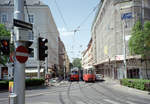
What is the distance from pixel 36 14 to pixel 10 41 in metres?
35.5

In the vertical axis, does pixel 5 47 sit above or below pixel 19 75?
above

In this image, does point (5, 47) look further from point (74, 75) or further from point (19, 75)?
point (74, 75)

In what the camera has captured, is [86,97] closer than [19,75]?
No

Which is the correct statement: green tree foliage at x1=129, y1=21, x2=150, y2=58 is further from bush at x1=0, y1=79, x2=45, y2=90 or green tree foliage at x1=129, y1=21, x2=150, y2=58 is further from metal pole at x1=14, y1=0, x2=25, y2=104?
metal pole at x1=14, y1=0, x2=25, y2=104

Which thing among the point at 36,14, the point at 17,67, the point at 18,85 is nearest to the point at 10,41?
the point at 17,67

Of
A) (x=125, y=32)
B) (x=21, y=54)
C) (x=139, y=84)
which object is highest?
(x=125, y=32)

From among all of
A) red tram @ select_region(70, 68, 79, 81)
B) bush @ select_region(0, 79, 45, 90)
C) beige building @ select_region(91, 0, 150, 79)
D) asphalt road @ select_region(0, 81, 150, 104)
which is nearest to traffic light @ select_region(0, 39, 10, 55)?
asphalt road @ select_region(0, 81, 150, 104)

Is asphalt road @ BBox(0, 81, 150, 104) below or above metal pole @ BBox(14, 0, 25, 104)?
below

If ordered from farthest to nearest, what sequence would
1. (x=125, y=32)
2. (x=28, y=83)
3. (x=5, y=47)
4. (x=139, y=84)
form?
(x=125, y=32)
(x=28, y=83)
(x=139, y=84)
(x=5, y=47)

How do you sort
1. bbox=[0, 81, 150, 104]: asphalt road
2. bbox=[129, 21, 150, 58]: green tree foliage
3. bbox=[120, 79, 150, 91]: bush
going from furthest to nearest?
1. bbox=[129, 21, 150, 58]: green tree foliage
2. bbox=[120, 79, 150, 91]: bush
3. bbox=[0, 81, 150, 104]: asphalt road

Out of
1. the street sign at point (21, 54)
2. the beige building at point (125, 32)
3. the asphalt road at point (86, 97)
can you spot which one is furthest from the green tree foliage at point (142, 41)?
the street sign at point (21, 54)

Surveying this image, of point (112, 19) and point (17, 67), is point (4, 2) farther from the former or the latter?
point (17, 67)

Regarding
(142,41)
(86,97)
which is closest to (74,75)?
(142,41)

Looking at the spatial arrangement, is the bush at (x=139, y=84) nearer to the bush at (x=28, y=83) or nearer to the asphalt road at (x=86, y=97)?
the asphalt road at (x=86, y=97)
